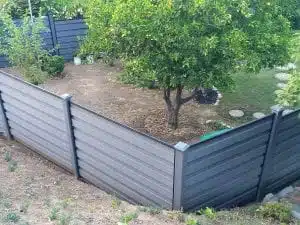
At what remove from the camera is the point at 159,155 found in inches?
149

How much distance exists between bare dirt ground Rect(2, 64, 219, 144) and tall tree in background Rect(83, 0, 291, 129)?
1366mm

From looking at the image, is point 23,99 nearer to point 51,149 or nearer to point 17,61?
point 51,149

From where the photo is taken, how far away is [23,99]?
203 inches

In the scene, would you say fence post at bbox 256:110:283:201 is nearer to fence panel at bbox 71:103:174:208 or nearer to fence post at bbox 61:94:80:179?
fence panel at bbox 71:103:174:208

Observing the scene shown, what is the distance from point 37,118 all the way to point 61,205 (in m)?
1.47

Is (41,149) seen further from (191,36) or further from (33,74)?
(33,74)

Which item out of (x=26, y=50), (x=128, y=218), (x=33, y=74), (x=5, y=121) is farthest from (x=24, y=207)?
(x=26, y=50)

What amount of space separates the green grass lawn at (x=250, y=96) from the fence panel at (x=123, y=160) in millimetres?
3107

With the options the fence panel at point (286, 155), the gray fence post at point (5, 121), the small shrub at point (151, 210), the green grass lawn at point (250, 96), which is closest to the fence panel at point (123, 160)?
the small shrub at point (151, 210)

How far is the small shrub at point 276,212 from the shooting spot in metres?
4.36

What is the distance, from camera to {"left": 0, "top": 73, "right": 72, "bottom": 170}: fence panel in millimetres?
4801

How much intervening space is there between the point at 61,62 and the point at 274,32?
5176 mm

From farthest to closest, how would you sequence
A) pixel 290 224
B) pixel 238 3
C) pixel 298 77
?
pixel 238 3, pixel 290 224, pixel 298 77

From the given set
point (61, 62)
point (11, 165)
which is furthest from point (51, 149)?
point (61, 62)
